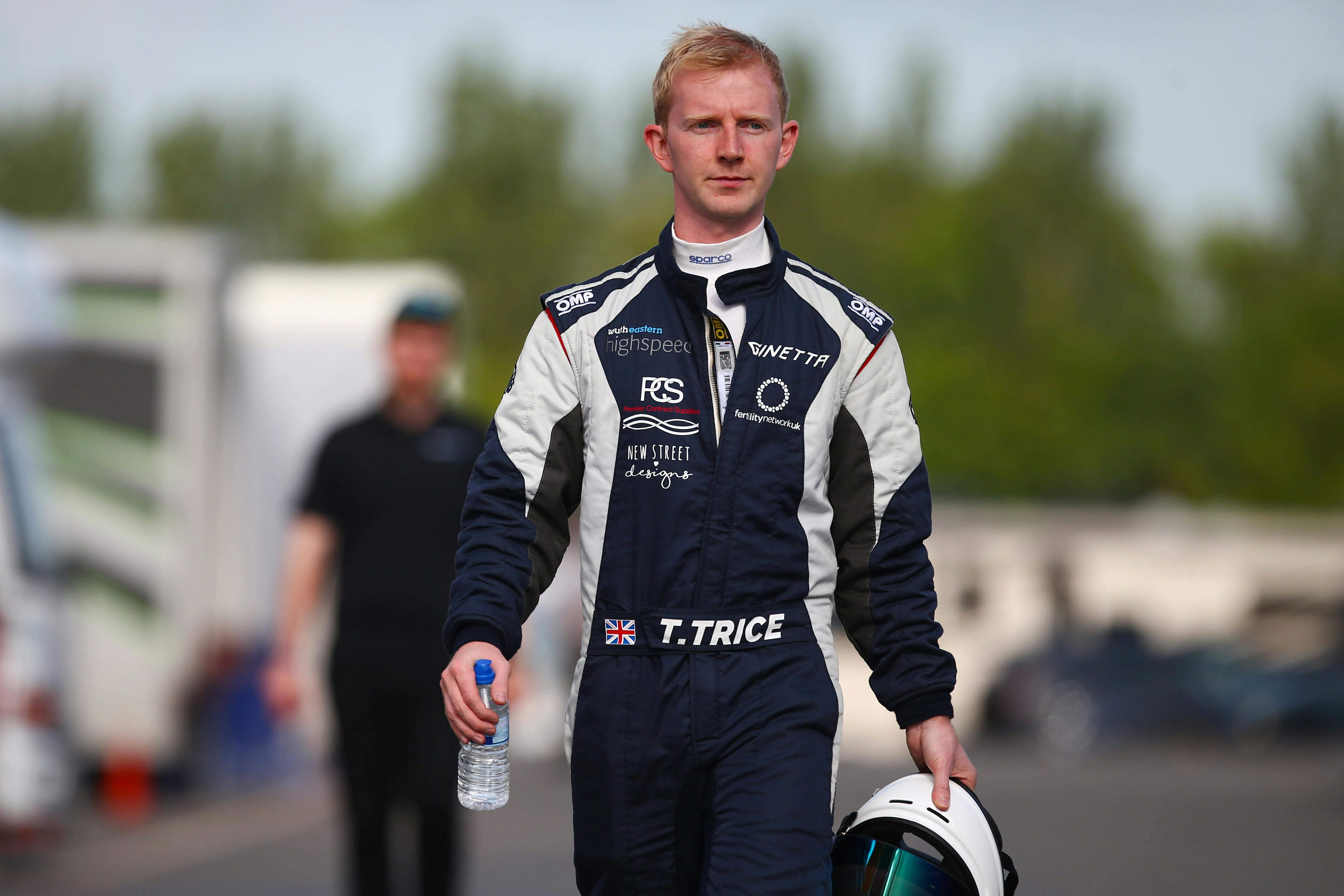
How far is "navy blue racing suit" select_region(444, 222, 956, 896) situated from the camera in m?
3.09

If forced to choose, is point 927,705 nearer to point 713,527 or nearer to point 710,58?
point 713,527

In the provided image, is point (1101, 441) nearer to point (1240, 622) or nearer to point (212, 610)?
point (1240, 622)

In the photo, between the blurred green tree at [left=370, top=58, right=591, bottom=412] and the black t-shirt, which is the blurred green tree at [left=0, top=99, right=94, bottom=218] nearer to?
the blurred green tree at [left=370, top=58, right=591, bottom=412]

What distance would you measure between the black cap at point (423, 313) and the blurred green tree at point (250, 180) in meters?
56.9

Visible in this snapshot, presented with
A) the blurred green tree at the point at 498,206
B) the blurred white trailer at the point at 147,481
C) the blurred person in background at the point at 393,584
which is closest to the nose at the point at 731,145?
the blurred person in background at the point at 393,584

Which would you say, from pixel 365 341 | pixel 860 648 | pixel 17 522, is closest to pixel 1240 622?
pixel 365 341

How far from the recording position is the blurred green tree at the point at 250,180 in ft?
201

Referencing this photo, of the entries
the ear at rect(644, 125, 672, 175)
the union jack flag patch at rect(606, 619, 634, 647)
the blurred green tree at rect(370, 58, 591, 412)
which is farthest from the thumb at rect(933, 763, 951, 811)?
the blurred green tree at rect(370, 58, 591, 412)

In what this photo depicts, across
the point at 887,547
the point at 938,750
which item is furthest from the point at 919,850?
the point at 887,547

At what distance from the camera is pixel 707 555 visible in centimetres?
312

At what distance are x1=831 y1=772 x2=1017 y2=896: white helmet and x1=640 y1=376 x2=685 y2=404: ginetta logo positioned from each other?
814 millimetres

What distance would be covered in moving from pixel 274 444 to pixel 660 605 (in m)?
9.66

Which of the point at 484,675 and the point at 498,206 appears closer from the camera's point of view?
the point at 484,675

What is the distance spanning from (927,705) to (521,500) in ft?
2.66
